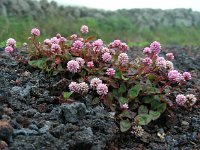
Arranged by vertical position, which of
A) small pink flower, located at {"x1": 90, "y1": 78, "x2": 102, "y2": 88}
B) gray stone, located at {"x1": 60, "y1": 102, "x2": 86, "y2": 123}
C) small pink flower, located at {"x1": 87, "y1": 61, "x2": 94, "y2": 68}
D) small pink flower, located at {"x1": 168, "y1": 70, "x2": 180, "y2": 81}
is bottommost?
gray stone, located at {"x1": 60, "y1": 102, "x2": 86, "y2": 123}

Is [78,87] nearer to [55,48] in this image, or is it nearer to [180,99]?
[55,48]

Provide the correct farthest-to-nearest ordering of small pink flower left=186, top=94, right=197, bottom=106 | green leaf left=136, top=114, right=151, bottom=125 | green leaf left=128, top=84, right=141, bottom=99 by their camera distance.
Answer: small pink flower left=186, top=94, right=197, bottom=106, green leaf left=128, top=84, right=141, bottom=99, green leaf left=136, top=114, right=151, bottom=125

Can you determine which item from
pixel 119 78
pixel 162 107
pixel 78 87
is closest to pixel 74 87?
pixel 78 87

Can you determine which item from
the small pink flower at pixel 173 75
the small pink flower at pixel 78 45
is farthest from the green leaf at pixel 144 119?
the small pink flower at pixel 78 45

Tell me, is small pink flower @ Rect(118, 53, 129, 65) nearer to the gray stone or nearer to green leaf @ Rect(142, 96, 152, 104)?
green leaf @ Rect(142, 96, 152, 104)

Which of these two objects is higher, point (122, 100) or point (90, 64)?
point (90, 64)

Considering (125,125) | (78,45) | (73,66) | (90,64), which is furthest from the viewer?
(78,45)

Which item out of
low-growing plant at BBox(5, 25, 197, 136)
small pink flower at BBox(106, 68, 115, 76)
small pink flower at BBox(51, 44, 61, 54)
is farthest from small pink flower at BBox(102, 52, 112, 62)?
small pink flower at BBox(51, 44, 61, 54)

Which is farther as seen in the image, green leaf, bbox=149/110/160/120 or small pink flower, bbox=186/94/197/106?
small pink flower, bbox=186/94/197/106
